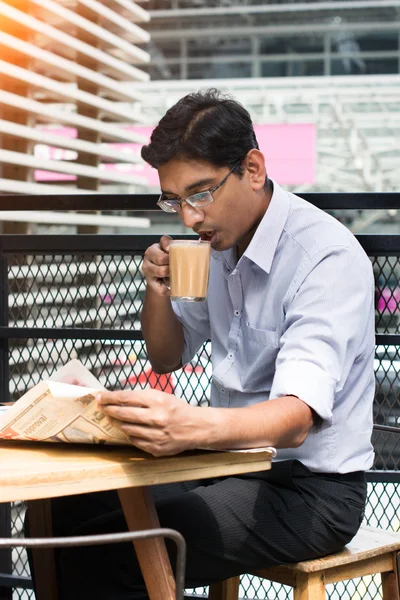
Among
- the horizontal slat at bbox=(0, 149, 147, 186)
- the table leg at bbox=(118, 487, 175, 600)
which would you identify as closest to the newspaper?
the table leg at bbox=(118, 487, 175, 600)

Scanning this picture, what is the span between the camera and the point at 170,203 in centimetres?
168

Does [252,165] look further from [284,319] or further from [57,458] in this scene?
[57,458]

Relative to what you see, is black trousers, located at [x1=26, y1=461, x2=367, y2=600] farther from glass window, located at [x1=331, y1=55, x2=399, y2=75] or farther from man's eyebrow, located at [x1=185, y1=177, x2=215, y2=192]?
glass window, located at [x1=331, y1=55, x2=399, y2=75]

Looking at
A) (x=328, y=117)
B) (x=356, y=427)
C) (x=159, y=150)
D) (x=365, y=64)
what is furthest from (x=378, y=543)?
(x=365, y=64)

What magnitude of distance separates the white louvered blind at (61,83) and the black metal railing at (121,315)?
4174mm

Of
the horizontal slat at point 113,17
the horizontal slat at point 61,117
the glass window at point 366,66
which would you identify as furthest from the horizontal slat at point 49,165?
the glass window at point 366,66

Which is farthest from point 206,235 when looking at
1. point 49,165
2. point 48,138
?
point 49,165

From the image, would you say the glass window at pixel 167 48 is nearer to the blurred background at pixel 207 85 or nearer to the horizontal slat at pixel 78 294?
the blurred background at pixel 207 85

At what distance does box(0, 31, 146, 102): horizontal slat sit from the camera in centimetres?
696

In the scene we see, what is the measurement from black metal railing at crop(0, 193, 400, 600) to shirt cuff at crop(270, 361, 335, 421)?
65 cm

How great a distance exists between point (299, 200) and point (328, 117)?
23.8 m

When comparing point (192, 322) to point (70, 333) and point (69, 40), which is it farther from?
point (69, 40)

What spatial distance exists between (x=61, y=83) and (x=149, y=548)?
332 inches

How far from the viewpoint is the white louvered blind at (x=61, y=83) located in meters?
7.26
